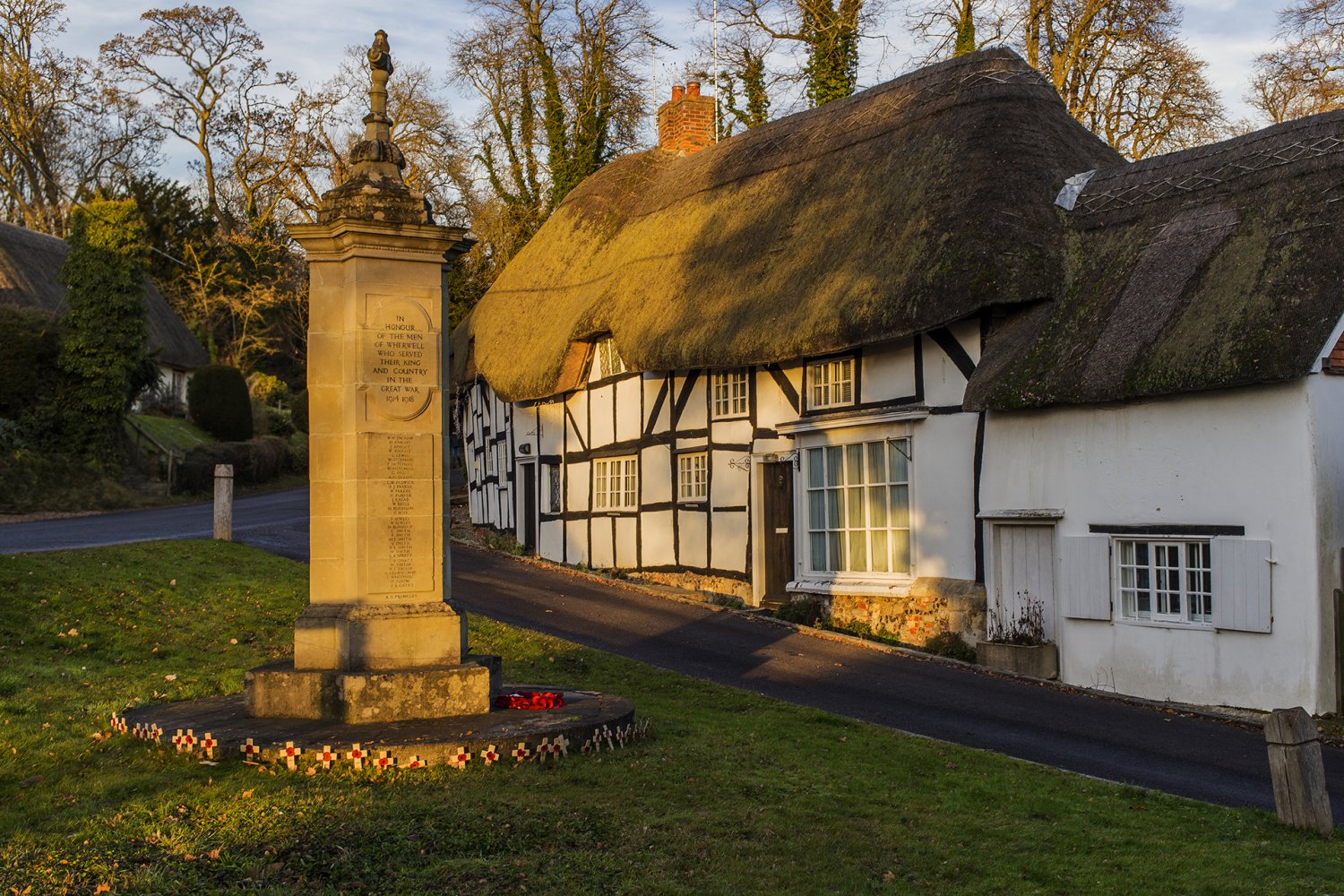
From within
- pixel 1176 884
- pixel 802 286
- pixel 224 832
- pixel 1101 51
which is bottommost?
pixel 1176 884

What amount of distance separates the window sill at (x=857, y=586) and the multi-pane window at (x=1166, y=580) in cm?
294

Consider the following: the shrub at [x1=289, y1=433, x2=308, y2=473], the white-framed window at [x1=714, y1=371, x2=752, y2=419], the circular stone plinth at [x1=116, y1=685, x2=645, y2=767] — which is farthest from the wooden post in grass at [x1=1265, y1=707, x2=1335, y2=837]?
the shrub at [x1=289, y1=433, x2=308, y2=473]

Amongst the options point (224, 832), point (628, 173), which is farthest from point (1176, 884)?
point (628, 173)

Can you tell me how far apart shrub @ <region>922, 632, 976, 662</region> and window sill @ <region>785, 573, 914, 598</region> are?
0.72 meters

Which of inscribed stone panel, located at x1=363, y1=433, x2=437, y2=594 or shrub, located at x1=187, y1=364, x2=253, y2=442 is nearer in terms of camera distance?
inscribed stone panel, located at x1=363, y1=433, x2=437, y2=594

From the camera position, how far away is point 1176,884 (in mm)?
6305

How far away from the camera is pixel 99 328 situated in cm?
2831

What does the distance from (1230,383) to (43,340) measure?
83.8 feet

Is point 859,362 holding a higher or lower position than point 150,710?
higher

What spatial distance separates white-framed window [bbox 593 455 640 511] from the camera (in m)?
21.4

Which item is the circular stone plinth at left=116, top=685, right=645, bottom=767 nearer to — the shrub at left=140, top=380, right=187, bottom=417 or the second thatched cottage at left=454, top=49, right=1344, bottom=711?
the second thatched cottage at left=454, top=49, right=1344, bottom=711

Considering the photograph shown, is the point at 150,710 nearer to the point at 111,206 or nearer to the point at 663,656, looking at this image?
the point at 663,656

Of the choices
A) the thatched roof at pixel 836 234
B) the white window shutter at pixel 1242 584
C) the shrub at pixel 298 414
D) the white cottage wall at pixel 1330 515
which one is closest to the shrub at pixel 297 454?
the shrub at pixel 298 414

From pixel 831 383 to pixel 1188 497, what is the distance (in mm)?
5617
